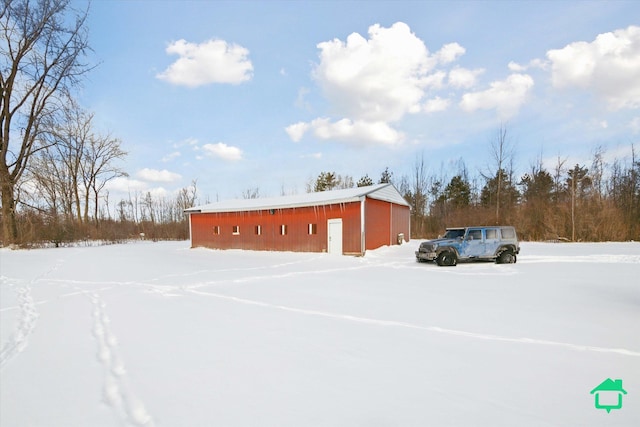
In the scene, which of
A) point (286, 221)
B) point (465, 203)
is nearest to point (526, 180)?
point (465, 203)

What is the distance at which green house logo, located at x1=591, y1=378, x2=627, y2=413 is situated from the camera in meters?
2.88

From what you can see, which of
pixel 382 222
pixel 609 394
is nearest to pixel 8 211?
pixel 382 222

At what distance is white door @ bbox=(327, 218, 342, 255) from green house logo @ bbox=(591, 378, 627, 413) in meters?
14.7

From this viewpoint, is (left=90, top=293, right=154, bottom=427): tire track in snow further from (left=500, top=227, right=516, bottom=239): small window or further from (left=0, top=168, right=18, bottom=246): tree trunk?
(left=0, top=168, right=18, bottom=246): tree trunk

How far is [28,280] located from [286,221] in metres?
12.8

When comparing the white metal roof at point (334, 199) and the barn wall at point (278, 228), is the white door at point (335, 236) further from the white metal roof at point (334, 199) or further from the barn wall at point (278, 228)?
the white metal roof at point (334, 199)

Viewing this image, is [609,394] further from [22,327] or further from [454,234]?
[454,234]

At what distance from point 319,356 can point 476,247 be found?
11.4 m

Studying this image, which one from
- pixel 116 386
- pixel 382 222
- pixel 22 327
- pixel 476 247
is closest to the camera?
pixel 116 386

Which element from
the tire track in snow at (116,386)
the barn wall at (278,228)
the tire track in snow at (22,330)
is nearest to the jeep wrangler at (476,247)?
the barn wall at (278,228)

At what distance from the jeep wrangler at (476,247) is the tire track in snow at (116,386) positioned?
38.7 feet

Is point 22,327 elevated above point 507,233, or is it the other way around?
point 507,233

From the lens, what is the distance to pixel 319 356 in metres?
3.96

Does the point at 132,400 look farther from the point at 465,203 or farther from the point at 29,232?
the point at 465,203
